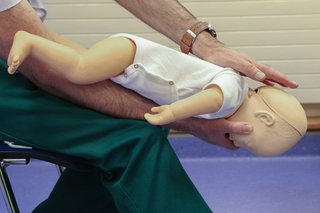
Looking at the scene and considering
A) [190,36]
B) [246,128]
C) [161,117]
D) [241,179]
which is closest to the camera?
[161,117]

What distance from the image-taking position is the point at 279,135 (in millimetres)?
1254

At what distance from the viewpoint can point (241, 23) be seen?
8.77ft

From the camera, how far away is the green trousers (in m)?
1.11

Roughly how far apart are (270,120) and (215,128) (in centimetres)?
11

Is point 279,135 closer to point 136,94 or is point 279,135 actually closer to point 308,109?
point 136,94

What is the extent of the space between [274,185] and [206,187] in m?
0.28

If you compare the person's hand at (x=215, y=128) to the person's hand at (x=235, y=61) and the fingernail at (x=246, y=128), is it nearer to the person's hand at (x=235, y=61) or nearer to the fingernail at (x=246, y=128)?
the fingernail at (x=246, y=128)

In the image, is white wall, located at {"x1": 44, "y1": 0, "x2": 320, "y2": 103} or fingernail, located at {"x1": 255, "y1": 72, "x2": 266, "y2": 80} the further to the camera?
white wall, located at {"x1": 44, "y1": 0, "x2": 320, "y2": 103}

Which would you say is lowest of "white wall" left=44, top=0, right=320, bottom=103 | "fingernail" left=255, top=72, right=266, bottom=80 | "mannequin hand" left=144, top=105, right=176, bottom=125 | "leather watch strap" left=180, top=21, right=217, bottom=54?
"white wall" left=44, top=0, right=320, bottom=103

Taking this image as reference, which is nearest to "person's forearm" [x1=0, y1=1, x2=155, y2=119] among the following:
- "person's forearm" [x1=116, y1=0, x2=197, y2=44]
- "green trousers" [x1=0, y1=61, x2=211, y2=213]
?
"green trousers" [x1=0, y1=61, x2=211, y2=213]

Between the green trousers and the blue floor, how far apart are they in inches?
48.3

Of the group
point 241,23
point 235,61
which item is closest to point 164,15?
point 235,61

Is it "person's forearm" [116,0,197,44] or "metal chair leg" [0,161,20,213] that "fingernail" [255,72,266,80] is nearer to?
"person's forearm" [116,0,197,44]

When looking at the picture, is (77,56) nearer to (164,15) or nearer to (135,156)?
(135,156)
